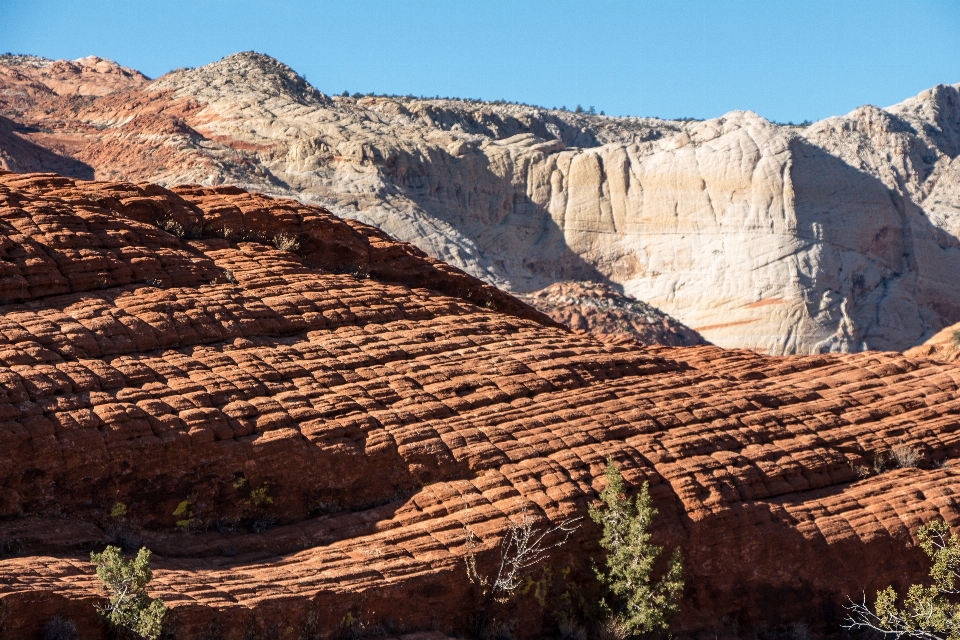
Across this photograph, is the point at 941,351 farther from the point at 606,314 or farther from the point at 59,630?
the point at 606,314

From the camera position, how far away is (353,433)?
15.1 metres

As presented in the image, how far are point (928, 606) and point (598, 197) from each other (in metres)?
49.2

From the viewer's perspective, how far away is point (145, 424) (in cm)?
1393

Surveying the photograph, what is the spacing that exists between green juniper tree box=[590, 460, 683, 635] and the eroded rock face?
35918 millimetres

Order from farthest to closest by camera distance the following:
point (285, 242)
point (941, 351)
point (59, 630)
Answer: point (941, 351), point (285, 242), point (59, 630)

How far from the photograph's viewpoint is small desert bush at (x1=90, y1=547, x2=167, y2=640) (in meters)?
10.8

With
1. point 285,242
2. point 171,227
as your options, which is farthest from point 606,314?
point 171,227

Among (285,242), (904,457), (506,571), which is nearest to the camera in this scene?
(506,571)

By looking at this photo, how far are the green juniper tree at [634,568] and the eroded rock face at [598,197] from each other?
35918 millimetres

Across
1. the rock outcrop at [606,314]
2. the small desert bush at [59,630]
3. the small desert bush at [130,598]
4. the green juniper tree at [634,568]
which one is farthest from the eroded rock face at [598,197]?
the small desert bush at [59,630]

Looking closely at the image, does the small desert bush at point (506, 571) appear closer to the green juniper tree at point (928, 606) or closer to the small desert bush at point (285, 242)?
the green juniper tree at point (928, 606)

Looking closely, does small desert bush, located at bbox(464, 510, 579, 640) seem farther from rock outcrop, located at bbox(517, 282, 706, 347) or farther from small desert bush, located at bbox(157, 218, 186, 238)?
rock outcrop, located at bbox(517, 282, 706, 347)

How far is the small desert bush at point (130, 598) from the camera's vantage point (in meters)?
10.8

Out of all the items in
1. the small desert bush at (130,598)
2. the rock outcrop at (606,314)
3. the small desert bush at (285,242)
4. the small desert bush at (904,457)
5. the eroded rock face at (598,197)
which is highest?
the eroded rock face at (598,197)
